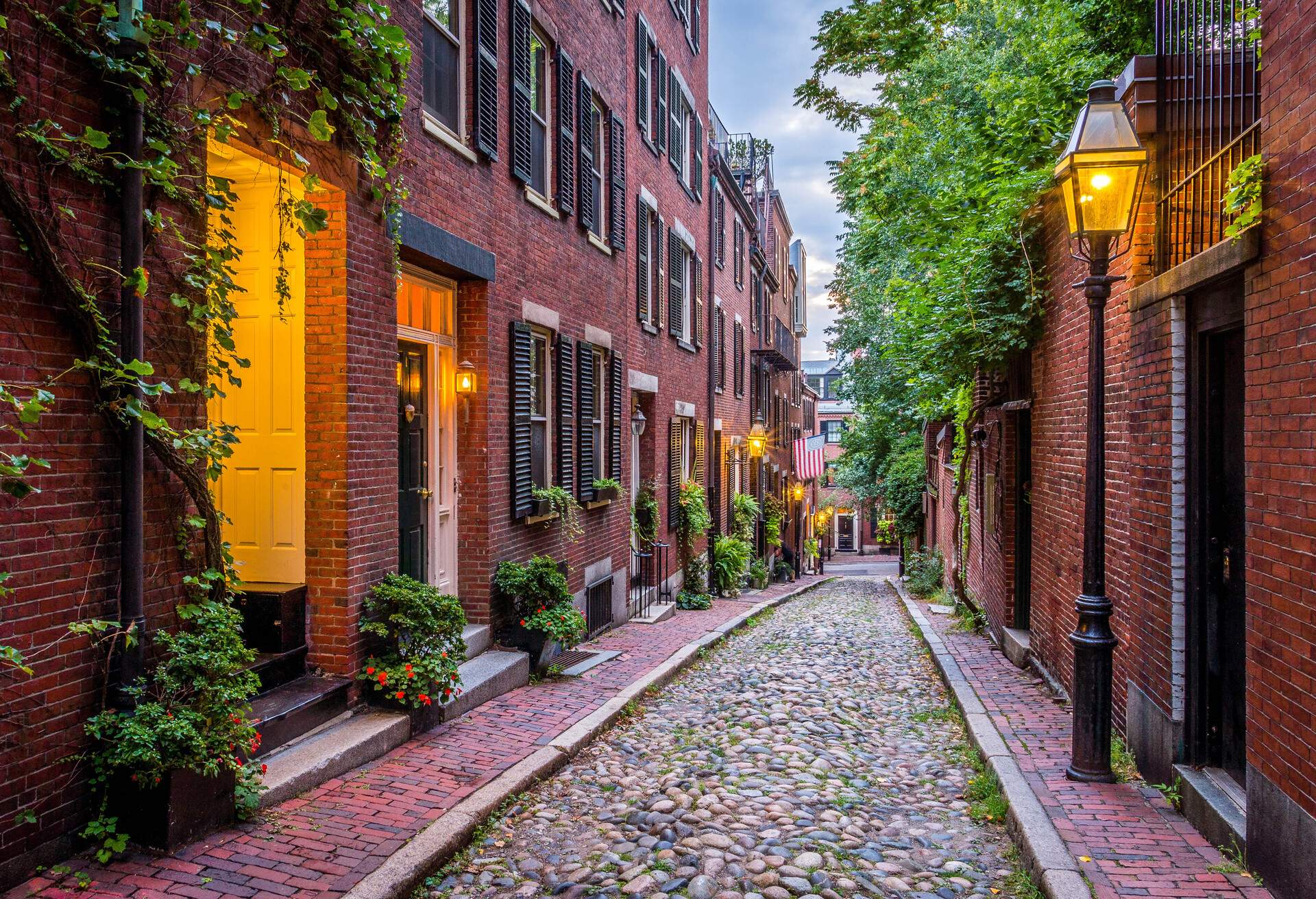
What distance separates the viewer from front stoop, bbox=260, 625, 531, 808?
4.83 m

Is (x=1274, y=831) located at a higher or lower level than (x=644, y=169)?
lower

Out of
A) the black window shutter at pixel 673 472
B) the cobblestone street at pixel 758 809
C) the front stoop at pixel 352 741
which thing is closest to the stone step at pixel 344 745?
the front stoop at pixel 352 741

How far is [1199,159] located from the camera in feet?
17.0

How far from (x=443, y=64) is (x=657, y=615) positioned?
8159mm

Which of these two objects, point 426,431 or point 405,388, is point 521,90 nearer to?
point 405,388

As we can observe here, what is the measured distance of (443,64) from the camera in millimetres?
7629

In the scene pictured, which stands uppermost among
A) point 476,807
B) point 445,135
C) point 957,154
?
point 957,154

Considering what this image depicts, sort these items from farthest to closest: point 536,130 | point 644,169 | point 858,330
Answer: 1. point 858,330
2. point 644,169
3. point 536,130

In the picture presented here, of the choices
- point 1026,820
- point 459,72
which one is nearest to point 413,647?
point 1026,820

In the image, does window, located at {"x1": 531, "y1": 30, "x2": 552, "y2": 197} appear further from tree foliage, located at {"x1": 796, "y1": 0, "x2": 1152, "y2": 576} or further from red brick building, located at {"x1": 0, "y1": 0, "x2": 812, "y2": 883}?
tree foliage, located at {"x1": 796, "y1": 0, "x2": 1152, "y2": 576}

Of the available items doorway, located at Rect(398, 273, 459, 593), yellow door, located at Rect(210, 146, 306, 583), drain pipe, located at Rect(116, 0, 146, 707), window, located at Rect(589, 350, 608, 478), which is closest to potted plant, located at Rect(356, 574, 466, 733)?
yellow door, located at Rect(210, 146, 306, 583)

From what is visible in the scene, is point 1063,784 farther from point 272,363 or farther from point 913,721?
point 272,363

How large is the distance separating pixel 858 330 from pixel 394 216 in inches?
861

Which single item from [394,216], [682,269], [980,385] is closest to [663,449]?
[682,269]
